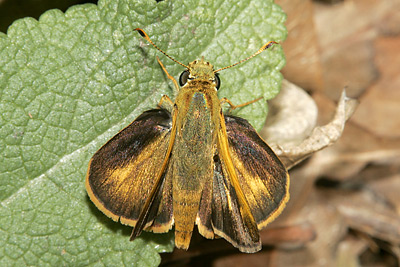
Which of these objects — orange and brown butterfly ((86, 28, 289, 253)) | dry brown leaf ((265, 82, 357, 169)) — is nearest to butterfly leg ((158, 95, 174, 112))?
orange and brown butterfly ((86, 28, 289, 253))

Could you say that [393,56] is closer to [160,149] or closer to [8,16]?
[160,149]

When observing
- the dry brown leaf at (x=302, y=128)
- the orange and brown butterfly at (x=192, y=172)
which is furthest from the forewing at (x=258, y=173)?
the dry brown leaf at (x=302, y=128)

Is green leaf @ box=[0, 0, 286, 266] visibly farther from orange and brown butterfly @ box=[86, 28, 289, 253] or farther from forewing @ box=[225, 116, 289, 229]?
forewing @ box=[225, 116, 289, 229]

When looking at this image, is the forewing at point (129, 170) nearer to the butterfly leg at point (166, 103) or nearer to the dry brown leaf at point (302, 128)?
the butterfly leg at point (166, 103)

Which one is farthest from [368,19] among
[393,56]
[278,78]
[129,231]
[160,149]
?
[129,231]

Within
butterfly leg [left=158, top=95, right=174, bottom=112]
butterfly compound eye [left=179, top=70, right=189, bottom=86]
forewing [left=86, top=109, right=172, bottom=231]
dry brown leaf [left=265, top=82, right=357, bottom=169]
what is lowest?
dry brown leaf [left=265, top=82, right=357, bottom=169]

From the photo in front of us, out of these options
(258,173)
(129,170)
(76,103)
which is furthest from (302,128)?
(76,103)

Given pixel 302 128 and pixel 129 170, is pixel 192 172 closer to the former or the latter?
pixel 129 170
